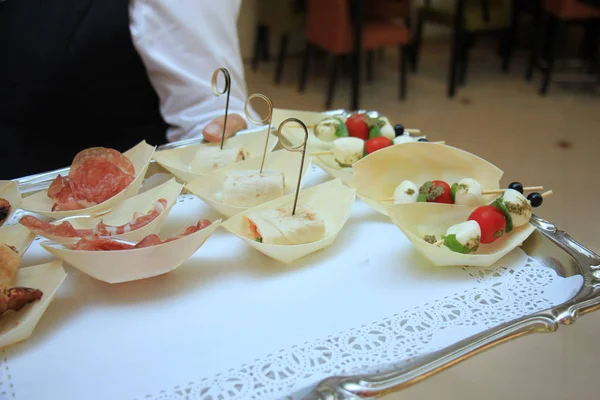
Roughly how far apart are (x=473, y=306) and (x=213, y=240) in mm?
416

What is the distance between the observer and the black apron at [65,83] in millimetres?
1372

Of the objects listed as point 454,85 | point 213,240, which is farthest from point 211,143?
point 454,85

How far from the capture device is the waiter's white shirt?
1.32 meters

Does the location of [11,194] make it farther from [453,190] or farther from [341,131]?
[453,190]

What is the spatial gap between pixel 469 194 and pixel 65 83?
41.4 inches

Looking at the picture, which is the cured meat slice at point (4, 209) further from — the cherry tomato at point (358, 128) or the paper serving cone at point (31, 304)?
the cherry tomato at point (358, 128)

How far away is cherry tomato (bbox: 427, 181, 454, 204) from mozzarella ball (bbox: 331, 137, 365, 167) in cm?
19

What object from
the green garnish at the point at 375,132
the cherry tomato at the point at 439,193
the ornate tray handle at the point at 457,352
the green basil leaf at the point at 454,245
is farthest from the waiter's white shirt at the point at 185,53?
the ornate tray handle at the point at 457,352

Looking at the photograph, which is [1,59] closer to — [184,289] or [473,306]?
[184,289]

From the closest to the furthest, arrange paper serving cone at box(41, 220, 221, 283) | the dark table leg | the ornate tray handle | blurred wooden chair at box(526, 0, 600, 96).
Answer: the ornate tray handle < paper serving cone at box(41, 220, 221, 283) < the dark table leg < blurred wooden chair at box(526, 0, 600, 96)

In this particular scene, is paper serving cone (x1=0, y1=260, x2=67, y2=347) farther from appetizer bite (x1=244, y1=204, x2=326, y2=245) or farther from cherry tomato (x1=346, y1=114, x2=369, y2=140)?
cherry tomato (x1=346, y1=114, x2=369, y2=140)

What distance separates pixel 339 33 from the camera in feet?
10.5

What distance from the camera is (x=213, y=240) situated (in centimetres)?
90

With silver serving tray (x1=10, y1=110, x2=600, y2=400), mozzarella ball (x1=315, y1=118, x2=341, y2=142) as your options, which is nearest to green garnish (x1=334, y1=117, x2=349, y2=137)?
mozzarella ball (x1=315, y1=118, x2=341, y2=142)
